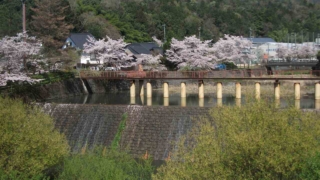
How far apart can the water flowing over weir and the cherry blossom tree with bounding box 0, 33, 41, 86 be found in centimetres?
691

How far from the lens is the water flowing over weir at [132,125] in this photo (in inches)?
961

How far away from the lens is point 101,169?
631 inches

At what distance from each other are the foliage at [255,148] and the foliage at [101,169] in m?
3.48

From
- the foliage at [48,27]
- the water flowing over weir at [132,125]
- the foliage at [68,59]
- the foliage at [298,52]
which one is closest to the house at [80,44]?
the foliage at [68,59]

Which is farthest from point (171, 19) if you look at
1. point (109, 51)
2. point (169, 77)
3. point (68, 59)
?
point (169, 77)

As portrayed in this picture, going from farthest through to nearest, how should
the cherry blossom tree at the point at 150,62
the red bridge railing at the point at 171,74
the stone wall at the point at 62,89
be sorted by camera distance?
1. the cherry blossom tree at the point at 150,62
2. the stone wall at the point at 62,89
3. the red bridge railing at the point at 171,74

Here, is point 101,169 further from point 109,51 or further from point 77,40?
point 77,40

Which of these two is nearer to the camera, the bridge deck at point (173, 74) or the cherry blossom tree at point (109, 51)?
the bridge deck at point (173, 74)

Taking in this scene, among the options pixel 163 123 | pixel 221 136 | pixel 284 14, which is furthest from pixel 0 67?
pixel 284 14

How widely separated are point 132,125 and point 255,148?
50.3 ft

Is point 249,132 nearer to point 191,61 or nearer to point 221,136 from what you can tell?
point 221,136

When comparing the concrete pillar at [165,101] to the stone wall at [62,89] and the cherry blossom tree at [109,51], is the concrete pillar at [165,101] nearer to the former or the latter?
the stone wall at [62,89]

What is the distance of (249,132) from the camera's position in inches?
472

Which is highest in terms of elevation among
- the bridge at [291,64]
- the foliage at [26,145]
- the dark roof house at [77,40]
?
the dark roof house at [77,40]
